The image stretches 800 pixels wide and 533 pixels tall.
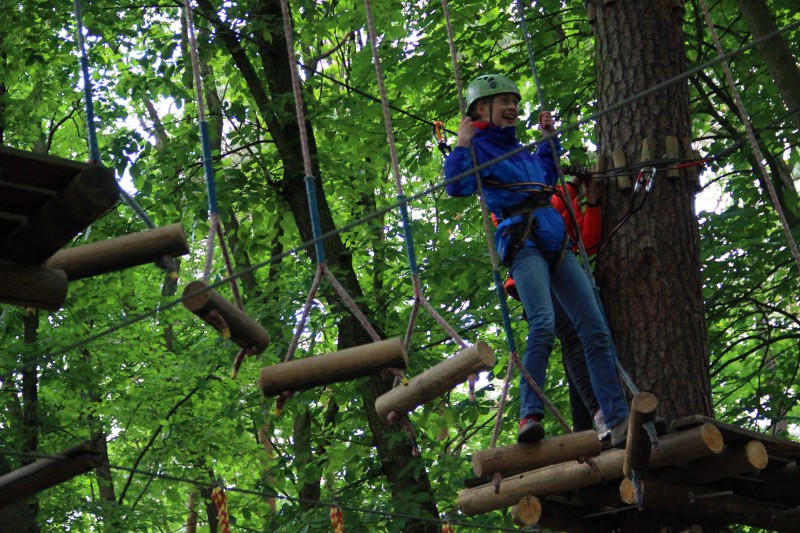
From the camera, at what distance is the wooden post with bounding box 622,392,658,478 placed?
401cm

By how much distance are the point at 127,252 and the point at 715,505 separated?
2.78 meters

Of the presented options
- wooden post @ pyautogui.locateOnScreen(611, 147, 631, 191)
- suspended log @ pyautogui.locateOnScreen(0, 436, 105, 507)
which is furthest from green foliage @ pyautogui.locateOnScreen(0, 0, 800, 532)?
suspended log @ pyautogui.locateOnScreen(0, 436, 105, 507)

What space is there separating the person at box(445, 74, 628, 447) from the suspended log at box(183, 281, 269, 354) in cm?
103

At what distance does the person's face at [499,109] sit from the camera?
15.8 feet

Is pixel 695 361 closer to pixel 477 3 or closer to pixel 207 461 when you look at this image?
pixel 477 3

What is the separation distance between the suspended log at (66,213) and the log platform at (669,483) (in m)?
1.71

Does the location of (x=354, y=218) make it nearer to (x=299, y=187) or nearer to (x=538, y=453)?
(x=299, y=187)

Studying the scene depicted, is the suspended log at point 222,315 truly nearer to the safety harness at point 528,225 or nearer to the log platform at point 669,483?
the log platform at point 669,483

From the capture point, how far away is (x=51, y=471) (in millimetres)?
4078

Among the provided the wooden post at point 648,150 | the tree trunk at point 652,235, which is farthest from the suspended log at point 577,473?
the wooden post at point 648,150

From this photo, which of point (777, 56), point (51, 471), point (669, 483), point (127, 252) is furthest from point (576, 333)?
point (777, 56)

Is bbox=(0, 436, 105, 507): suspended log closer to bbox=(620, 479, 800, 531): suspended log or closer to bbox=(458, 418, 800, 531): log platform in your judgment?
bbox=(458, 418, 800, 531): log platform

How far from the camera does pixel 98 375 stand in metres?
10.2

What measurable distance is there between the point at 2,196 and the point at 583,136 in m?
5.89
